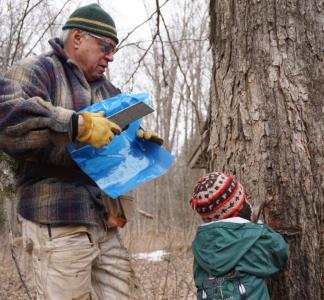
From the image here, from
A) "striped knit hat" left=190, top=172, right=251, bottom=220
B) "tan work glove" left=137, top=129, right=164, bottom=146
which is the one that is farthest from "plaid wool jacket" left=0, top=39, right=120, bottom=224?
"striped knit hat" left=190, top=172, right=251, bottom=220

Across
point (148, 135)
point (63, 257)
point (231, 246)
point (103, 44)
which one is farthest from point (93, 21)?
point (231, 246)

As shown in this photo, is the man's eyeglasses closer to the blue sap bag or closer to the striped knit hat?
the blue sap bag

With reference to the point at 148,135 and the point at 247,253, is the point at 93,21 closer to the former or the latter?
the point at 148,135

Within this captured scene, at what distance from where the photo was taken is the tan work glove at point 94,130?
1.88 meters

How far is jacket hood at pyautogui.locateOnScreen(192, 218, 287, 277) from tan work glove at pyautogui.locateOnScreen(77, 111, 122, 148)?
0.67 metres

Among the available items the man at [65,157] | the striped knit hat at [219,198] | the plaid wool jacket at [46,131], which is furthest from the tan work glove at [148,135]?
the striped knit hat at [219,198]

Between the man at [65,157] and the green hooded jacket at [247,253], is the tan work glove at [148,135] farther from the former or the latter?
the green hooded jacket at [247,253]

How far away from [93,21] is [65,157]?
0.75 metres

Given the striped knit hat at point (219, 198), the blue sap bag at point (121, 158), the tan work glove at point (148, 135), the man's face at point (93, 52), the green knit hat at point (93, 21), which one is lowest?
the striped knit hat at point (219, 198)

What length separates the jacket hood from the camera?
6.39 feet

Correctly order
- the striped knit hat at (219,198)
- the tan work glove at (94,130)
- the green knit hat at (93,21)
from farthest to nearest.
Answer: the green knit hat at (93,21)
the striped knit hat at (219,198)
the tan work glove at (94,130)

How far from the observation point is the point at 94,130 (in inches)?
74.0

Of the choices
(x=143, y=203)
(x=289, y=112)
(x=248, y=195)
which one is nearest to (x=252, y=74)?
(x=289, y=112)

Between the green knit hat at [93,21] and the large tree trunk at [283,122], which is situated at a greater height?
the green knit hat at [93,21]
